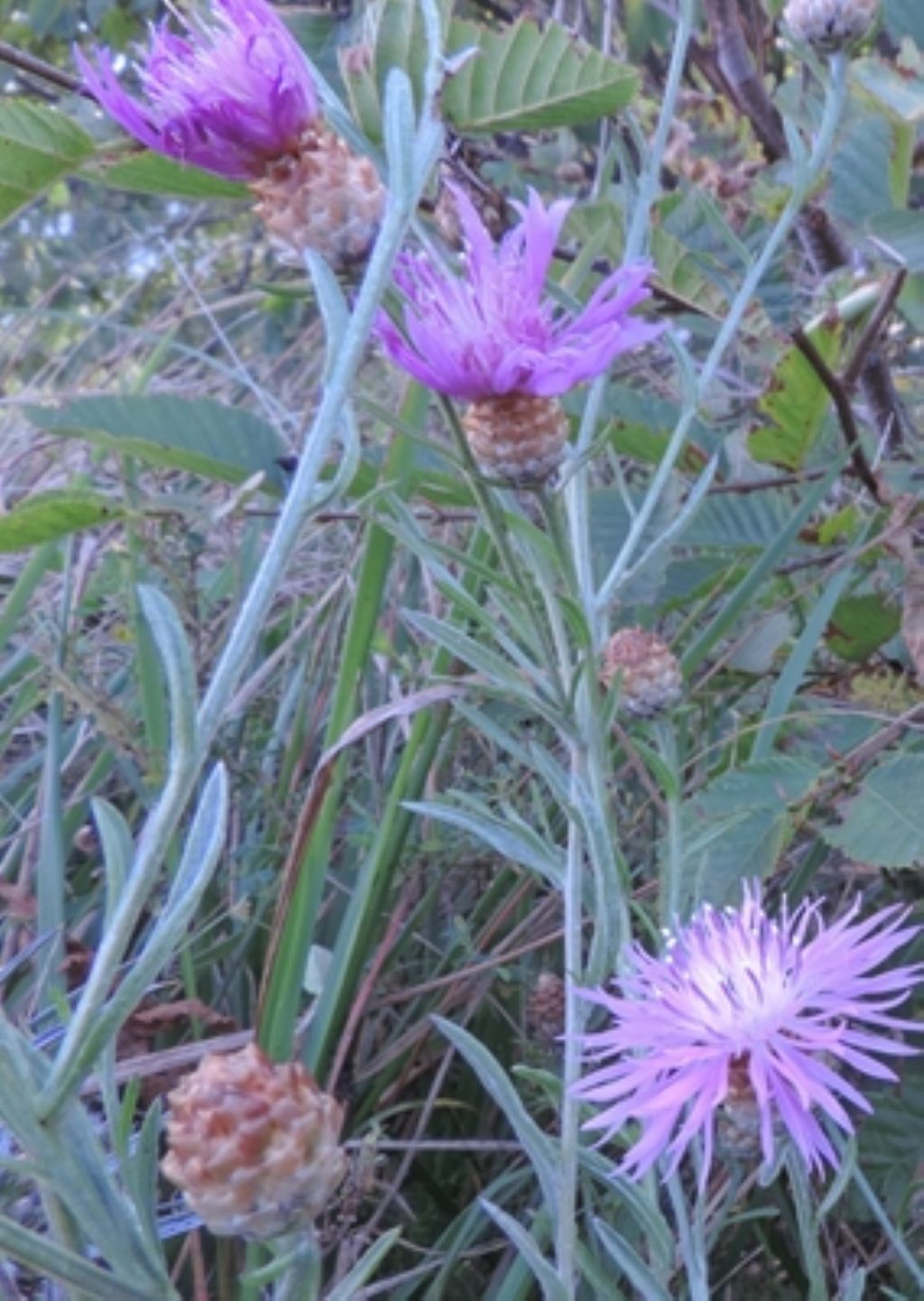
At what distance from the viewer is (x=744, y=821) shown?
0.88 meters

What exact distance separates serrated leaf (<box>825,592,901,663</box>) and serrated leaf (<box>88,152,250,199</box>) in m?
0.46

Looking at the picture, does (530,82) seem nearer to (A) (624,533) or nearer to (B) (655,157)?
(B) (655,157)

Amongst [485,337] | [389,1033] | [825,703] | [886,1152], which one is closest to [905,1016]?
[886,1152]

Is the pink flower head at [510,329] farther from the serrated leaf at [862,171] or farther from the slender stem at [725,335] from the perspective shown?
the serrated leaf at [862,171]

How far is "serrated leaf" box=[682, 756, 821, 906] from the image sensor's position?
0.87 m

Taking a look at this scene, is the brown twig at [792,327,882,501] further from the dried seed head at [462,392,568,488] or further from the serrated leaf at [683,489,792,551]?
the dried seed head at [462,392,568,488]

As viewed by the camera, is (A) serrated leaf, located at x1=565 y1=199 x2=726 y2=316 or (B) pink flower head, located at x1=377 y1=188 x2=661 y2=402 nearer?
(B) pink flower head, located at x1=377 y1=188 x2=661 y2=402

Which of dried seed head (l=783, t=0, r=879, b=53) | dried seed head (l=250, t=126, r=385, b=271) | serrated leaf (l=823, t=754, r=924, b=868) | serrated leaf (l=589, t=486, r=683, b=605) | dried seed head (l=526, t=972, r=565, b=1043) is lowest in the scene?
dried seed head (l=526, t=972, r=565, b=1043)

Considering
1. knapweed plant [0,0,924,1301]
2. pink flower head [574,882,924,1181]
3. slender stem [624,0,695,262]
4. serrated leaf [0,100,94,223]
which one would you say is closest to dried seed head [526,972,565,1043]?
knapweed plant [0,0,924,1301]

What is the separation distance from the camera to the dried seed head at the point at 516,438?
2.10ft

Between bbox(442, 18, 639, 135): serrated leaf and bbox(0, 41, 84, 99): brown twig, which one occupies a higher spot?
bbox(0, 41, 84, 99): brown twig

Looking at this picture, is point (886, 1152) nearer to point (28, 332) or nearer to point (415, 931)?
point (415, 931)

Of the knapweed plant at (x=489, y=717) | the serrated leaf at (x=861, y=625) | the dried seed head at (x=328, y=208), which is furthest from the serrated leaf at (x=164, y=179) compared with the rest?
the serrated leaf at (x=861, y=625)

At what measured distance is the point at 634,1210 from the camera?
64cm
